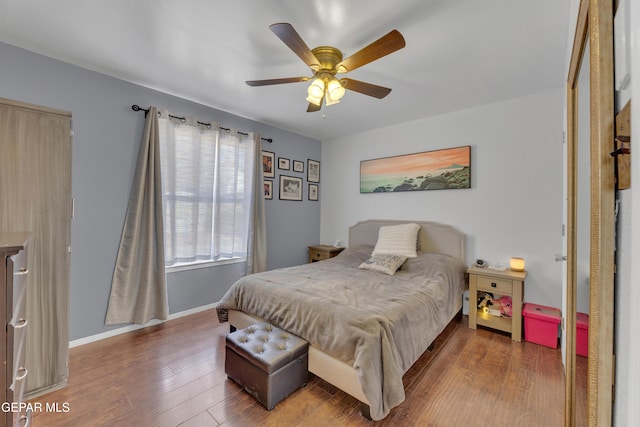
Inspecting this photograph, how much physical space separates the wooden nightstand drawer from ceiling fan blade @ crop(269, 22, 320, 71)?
8.81 ft

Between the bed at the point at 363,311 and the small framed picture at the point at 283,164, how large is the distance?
174 cm

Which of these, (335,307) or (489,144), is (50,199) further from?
(489,144)

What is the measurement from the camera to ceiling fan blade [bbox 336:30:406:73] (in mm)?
1493

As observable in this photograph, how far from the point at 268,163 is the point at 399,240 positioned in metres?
2.15

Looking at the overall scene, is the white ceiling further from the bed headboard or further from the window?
the bed headboard

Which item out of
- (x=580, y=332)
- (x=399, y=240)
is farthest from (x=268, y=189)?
(x=580, y=332)

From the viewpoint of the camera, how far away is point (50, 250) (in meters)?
1.79

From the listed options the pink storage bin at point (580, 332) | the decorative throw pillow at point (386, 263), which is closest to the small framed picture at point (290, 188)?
the decorative throw pillow at point (386, 263)

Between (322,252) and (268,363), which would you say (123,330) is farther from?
(322,252)

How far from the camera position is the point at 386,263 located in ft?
9.76

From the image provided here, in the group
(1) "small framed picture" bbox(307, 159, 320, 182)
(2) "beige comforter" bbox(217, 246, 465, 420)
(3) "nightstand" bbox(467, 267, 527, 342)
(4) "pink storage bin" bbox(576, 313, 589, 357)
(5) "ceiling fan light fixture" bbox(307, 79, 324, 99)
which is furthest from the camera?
(1) "small framed picture" bbox(307, 159, 320, 182)

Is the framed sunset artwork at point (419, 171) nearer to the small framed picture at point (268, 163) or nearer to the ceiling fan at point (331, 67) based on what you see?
the small framed picture at point (268, 163)

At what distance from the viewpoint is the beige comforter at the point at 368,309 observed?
63.1 inches

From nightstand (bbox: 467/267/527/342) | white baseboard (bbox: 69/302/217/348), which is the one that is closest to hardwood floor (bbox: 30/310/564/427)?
white baseboard (bbox: 69/302/217/348)
